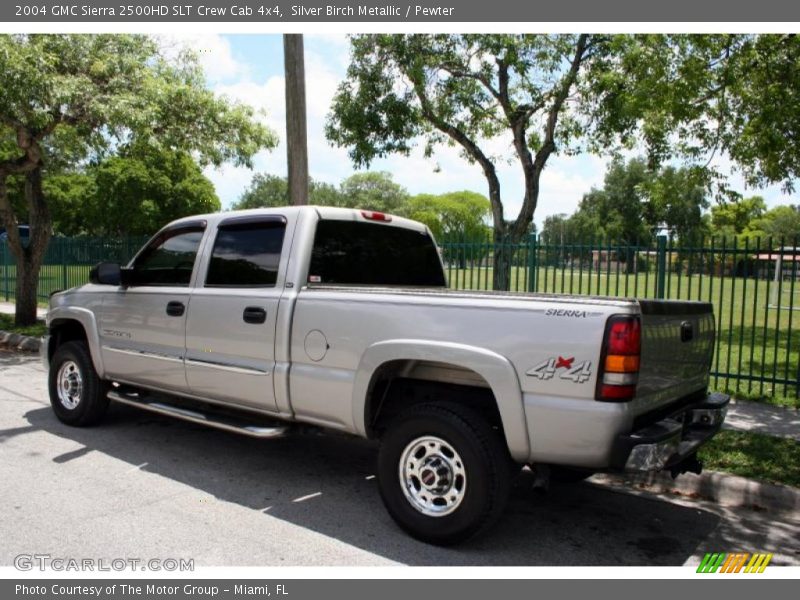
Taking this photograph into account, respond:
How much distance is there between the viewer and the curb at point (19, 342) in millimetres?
11982

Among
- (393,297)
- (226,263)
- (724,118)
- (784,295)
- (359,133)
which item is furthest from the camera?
(784,295)

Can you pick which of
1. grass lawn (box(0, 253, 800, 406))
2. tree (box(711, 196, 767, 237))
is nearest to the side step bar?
grass lawn (box(0, 253, 800, 406))

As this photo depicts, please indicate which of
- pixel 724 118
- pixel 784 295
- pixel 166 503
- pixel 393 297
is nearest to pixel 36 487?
pixel 166 503

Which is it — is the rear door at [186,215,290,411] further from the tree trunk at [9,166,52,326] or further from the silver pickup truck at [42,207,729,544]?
the tree trunk at [9,166,52,326]

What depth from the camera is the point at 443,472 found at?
4.12 m

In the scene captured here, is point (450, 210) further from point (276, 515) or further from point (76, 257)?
point (276, 515)

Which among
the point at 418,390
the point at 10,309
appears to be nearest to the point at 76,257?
the point at 10,309

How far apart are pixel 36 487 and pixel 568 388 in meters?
3.85

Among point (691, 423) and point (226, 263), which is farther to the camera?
point (226, 263)

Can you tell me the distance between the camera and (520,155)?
1446 cm

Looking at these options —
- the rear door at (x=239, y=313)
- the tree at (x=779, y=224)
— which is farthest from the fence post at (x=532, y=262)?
the tree at (x=779, y=224)

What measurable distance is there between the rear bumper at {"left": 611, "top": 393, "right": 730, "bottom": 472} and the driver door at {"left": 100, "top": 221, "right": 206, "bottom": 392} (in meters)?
3.49

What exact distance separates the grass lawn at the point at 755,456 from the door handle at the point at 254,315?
12.1 feet

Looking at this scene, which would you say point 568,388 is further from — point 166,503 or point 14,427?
point 14,427
